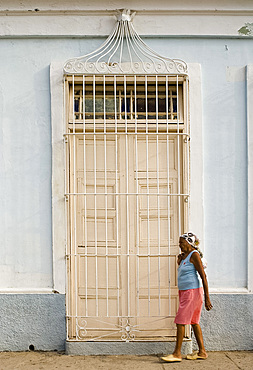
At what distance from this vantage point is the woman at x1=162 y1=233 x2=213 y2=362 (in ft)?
17.7

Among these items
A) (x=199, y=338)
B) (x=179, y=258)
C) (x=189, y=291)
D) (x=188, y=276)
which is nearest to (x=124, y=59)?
(x=179, y=258)

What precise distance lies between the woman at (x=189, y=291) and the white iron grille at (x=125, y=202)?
0.39m

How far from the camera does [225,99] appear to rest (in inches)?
234

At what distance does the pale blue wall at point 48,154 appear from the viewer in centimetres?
587

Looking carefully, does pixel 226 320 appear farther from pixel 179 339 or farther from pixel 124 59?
pixel 124 59

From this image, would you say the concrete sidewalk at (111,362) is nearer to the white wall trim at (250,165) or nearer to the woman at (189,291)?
the woman at (189,291)

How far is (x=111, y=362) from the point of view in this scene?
550 centimetres

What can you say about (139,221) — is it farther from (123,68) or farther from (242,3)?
(242,3)

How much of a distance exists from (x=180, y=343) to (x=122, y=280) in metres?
0.92

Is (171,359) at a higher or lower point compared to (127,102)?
lower

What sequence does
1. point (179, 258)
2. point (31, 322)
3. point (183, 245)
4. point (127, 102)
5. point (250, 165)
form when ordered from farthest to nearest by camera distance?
point (127, 102), point (250, 165), point (31, 322), point (179, 258), point (183, 245)

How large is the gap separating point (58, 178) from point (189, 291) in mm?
1806

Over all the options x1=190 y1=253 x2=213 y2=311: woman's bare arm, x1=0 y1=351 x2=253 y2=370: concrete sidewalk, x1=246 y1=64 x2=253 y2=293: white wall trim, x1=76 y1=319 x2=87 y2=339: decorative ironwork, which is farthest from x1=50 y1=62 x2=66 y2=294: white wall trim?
x1=246 y1=64 x2=253 y2=293: white wall trim

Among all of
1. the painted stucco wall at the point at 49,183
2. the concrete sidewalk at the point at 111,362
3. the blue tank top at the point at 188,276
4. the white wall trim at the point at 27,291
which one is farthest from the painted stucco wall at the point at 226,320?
the white wall trim at the point at 27,291
